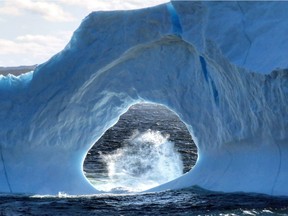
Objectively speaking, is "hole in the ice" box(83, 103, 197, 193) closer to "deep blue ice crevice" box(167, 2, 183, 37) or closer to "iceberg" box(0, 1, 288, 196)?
"iceberg" box(0, 1, 288, 196)

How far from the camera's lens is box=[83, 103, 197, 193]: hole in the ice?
601 inches

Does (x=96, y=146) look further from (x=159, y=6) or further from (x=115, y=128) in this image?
(x=159, y=6)

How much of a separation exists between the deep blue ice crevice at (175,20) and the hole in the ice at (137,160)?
3580mm

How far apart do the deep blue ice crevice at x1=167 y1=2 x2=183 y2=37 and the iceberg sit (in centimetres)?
2

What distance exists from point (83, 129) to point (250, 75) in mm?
4388

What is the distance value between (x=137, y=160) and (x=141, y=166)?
1.55m

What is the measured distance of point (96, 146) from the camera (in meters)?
24.7

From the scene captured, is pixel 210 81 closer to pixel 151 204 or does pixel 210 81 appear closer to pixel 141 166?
pixel 151 204

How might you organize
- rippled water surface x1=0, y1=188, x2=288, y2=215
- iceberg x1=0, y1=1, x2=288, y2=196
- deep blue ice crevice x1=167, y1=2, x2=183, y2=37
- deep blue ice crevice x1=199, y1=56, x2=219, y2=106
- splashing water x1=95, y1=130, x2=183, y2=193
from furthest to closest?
splashing water x1=95, y1=130, x2=183, y2=193, deep blue ice crevice x1=199, y1=56, x2=219, y2=106, deep blue ice crevice x1=167, y1=2, x2=183, y2=37, iceberg x1=0, y1=1, x2=288, y2=196, rippled water surface x1=0, y1=188, x2=288, y2=215

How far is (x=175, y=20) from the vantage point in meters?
11.5

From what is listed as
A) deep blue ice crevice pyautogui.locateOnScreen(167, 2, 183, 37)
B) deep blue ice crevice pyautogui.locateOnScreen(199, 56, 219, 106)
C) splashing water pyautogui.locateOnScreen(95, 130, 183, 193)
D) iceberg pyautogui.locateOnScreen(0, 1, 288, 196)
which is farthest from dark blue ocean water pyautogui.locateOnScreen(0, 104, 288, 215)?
deep blue ice crevice pyautogui.locateOnScreen(167, 2, 183, 37)

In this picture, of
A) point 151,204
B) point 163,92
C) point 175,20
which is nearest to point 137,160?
point 163,92

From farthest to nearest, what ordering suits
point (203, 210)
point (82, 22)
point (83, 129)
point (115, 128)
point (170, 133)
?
point (115, 128) → point (170, 133) → point (83, 129) → point (82, 22) → point (203, 210)

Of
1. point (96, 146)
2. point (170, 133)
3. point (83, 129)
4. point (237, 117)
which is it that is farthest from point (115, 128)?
point (237, 117)
